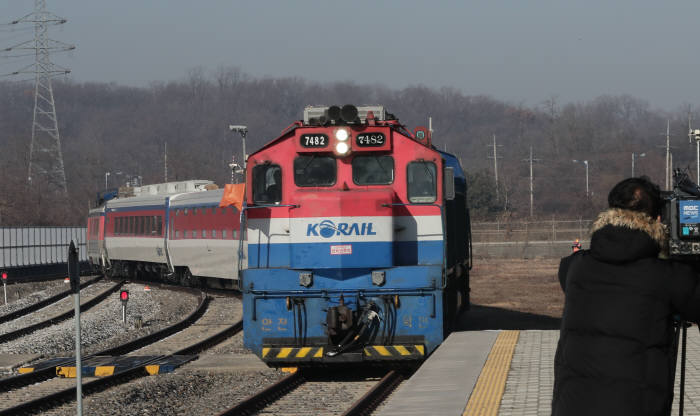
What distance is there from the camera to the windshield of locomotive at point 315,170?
13078 millimetres

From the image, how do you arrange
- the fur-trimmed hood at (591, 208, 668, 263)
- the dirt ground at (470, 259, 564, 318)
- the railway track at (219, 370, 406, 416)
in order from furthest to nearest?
1. the dirt ground at (470, 259, 564, 318)
2. the railway track at (219, 370, 406, 416)
3. the fur-trimmed hood at (591, 208, 668, 263)

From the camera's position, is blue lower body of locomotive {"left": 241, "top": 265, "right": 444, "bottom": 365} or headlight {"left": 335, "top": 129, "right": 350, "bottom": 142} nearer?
blue lower body of locomotive {"left": 241, "top": 265, "right": 444, "bottom": 365}

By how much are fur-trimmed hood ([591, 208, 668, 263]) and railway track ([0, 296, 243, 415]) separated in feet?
29.6

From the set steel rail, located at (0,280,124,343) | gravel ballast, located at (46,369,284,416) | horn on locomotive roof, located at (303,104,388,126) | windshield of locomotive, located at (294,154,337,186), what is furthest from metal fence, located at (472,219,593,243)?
windshield of locomotive, located at (294,154,337,186)

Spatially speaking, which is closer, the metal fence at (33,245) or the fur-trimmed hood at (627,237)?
the fur-trimmed hood at (627,237)

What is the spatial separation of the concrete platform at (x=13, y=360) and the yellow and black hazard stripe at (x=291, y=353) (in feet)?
19.6

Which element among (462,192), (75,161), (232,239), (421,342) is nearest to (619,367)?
(421,342)

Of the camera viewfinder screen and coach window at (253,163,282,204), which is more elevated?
coach window at (253,163,282,204)

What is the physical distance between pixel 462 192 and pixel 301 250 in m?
5.33

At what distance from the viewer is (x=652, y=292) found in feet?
14.6

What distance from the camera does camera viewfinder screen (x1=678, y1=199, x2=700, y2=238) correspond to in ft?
24.8

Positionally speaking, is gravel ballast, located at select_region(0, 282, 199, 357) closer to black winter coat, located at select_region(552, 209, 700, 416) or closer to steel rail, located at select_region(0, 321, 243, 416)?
steel rail, located at select_region(0, 321, 243, 416)

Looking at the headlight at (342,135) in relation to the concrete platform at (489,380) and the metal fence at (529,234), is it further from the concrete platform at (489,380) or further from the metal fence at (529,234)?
the metal fence at (529,234)

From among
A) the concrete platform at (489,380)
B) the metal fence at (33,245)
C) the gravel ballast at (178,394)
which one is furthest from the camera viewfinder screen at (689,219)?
the metal fence at (33,245)
